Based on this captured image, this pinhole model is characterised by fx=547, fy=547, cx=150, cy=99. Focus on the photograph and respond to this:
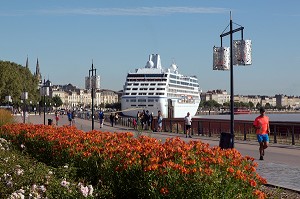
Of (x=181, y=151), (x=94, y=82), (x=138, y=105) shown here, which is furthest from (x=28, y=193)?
(x=138, y=105)

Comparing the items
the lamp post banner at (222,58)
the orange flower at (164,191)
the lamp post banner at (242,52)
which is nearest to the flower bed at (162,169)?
the orange flower at (164,191)

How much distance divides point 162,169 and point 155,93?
7086 centimetres

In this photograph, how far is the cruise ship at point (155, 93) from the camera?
3000 inches

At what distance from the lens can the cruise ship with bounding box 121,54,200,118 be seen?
250ft

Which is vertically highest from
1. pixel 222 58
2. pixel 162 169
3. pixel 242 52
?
pixel 242 52

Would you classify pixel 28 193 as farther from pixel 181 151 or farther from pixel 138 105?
pixel 138 105

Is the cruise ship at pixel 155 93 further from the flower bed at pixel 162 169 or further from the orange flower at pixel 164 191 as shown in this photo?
the orange flower at pixel 164 191

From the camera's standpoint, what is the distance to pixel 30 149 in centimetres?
1348

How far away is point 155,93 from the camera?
77188 mm

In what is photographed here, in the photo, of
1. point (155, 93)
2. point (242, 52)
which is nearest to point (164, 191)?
point (242, 52)

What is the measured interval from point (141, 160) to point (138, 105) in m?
69.8

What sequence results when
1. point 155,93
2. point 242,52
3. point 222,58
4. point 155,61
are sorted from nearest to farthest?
point 242,52, point 222,58, point 155,93, point 155,61

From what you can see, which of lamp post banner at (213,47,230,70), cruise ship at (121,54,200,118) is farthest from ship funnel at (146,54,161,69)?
lamp post banner at (213,47,230,70)

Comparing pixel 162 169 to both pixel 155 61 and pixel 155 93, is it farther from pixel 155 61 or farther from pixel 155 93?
pixel 155 61
